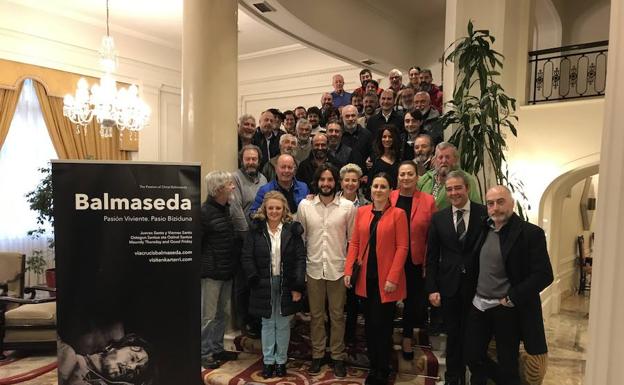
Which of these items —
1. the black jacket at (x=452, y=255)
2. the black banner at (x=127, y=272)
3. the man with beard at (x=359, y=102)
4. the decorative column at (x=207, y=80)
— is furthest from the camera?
the man with beard at (x=359, y=102)

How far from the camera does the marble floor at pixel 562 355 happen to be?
12.7 feet

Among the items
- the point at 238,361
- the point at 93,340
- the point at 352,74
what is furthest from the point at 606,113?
the point at 352,74

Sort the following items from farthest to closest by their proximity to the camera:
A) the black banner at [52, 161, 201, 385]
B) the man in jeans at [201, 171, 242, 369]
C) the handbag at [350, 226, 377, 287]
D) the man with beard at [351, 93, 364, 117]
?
1. the man with beard at [351, 93, 364, 117]
2. the man in jeans at [201, 171, 242, 369]
3. the handbag at [350, 226, 377, 287]
4. the black banner at [52, 161, 201, 385]

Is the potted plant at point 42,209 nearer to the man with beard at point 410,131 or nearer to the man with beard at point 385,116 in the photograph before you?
the man with beard at point 385,116

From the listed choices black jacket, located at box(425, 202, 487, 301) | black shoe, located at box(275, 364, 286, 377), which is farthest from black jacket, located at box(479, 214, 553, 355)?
black shoe, located at box(275, 364, 286, 377)

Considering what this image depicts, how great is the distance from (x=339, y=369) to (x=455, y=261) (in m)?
1.18

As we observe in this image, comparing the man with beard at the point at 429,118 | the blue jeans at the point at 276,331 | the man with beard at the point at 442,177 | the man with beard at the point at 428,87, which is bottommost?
the blue jeans at the point at 276,331

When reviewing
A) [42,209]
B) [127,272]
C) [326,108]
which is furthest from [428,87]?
[42,209]

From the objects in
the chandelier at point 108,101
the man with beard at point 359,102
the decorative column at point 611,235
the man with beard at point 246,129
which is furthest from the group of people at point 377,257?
the chandelier at point 108,101

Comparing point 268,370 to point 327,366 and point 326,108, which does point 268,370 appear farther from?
point 326,108

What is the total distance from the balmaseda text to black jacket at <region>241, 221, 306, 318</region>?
1.01m

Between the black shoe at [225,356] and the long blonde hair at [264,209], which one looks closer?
the long blonde hair at [264,209]

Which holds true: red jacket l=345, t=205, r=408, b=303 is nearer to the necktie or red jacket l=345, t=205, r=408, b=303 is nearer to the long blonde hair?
the necktie

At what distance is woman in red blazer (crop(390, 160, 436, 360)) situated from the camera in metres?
2.89
